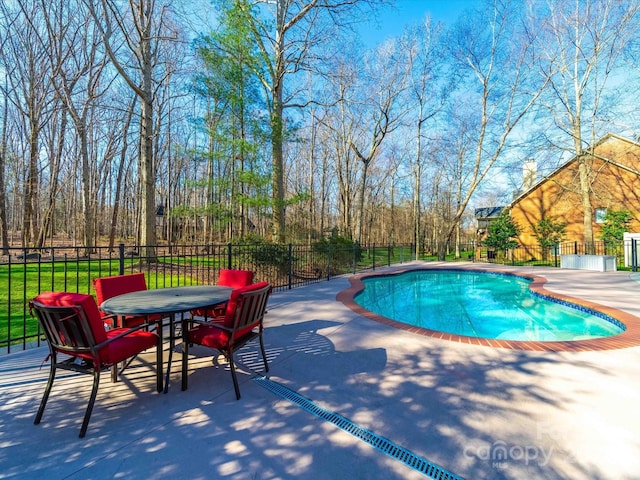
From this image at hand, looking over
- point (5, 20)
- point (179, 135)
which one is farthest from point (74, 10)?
point (179, 135)

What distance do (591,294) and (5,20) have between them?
2029cm

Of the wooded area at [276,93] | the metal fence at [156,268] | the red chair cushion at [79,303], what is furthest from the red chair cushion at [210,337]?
the wooded area at [276,93]

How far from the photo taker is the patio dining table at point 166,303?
2.45 meters

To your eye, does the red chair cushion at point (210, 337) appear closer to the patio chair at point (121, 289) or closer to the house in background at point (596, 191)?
the patio chair at point (121, 289)

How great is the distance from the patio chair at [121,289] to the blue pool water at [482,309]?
4.34 metres

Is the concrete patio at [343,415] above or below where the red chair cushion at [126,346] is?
below

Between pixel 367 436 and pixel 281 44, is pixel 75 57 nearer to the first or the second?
pixel 281 44

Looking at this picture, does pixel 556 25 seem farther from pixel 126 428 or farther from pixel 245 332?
pixel 126 428

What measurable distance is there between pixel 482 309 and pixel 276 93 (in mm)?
9469

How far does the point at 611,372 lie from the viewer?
2758 millimetres

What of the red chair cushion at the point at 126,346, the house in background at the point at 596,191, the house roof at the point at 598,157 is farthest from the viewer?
the house in background at the point at 596,191

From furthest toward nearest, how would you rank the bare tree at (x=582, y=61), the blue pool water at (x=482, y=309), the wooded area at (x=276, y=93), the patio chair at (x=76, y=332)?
the bare tree at (x=582, y=61) → the wooded area at (x=276, y=93) → the blue pool water at (x=482, y=309) → the patio chair at (x=76, y=332)

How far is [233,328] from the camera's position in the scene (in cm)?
245

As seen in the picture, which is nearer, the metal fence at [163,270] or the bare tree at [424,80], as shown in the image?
the metal fence at [163,270]
